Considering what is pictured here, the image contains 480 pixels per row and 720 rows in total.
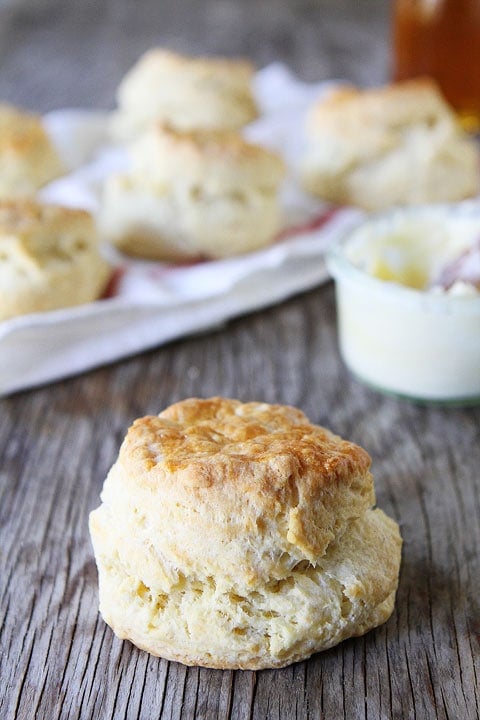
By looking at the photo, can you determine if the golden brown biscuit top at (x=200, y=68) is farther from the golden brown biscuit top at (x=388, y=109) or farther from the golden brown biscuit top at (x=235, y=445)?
the golden brown biscuit top at (x=235, y=445)

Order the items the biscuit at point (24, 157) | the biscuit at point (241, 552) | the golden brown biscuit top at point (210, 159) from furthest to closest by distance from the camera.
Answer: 1. the biscuit at point (24, 157)
2. the golden brown biscuit top at point (210, 159)
3. the biscuit at point (241, 552)

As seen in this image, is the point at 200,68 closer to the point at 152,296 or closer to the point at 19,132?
the point at 19,132

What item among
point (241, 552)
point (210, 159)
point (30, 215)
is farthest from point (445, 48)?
point (241, 552)

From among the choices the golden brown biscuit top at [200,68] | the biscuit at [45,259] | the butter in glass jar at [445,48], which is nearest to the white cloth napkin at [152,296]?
the biscuit at [45,259]

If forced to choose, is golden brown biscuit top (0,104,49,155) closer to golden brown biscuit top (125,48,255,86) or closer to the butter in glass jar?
golden brown biscuit top (125,48,255,86)

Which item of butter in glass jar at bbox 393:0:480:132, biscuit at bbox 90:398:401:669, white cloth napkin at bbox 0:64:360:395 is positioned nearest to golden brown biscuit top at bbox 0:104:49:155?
white cloth napkin at bbox 0:64:360:395
